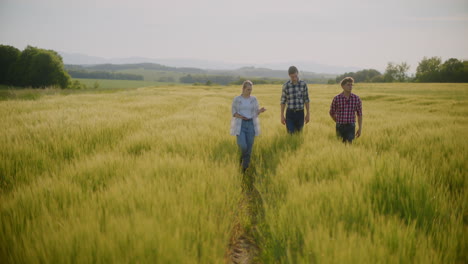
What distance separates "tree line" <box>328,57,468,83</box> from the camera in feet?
222

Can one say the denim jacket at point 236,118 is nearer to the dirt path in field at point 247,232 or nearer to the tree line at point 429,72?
the dirt path in field at point 247,232

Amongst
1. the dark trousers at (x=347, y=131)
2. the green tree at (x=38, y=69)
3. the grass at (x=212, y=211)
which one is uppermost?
the green tree at (x=38, y=69)

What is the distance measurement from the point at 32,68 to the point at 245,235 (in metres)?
66.1

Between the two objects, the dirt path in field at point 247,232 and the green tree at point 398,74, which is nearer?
Result: the dirt path in field at point 247,232

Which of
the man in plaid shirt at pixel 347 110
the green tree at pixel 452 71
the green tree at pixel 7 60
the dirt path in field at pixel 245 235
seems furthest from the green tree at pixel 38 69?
the green tree at pixel 452 71

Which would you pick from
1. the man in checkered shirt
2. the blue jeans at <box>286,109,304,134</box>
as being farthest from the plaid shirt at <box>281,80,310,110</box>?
the blue jeans at <box>286,109,304,134</box>

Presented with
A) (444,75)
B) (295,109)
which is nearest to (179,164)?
(295,109)

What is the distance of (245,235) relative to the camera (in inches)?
108

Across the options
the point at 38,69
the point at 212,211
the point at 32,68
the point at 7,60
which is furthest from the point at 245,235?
the point at 7,60

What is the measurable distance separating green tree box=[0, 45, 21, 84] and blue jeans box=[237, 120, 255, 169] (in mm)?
70673

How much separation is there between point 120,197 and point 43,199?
830 mm

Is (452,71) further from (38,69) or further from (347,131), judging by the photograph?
(38,69)

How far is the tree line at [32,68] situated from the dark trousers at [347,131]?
Result: 62.4m

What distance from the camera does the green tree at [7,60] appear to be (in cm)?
5088
